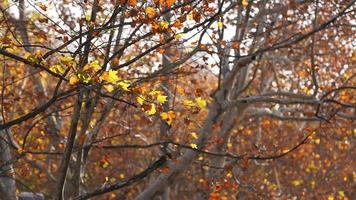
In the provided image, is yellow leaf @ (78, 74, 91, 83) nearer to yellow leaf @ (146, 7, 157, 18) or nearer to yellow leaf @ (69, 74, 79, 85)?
yellow leaf @ (69, 74, 79, 85)

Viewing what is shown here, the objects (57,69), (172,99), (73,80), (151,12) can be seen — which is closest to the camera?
(73,80)

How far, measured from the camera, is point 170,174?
8547 mm

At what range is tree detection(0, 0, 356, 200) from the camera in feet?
17.4

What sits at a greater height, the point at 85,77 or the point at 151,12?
the point at 151,12

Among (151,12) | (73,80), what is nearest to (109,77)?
(73,80)

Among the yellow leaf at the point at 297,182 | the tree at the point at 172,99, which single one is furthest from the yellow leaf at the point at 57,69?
the yellow leaf at the point at 297,182

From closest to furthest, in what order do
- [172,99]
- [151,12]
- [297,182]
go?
[151,12], [172,99], [297,182]

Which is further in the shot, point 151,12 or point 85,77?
point 151,12

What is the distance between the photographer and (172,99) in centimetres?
1338

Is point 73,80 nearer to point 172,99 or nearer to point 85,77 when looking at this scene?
point 85,77

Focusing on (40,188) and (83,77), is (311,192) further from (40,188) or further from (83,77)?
(83,77)

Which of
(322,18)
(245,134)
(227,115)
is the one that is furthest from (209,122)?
(245,134)

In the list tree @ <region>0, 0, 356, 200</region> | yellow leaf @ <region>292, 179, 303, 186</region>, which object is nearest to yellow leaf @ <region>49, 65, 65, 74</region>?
tree @ <region>0, 0, 356, 200</region>

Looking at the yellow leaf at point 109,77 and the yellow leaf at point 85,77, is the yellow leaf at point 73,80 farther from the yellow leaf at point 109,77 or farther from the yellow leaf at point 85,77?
the yellow leaf at point 109,77
